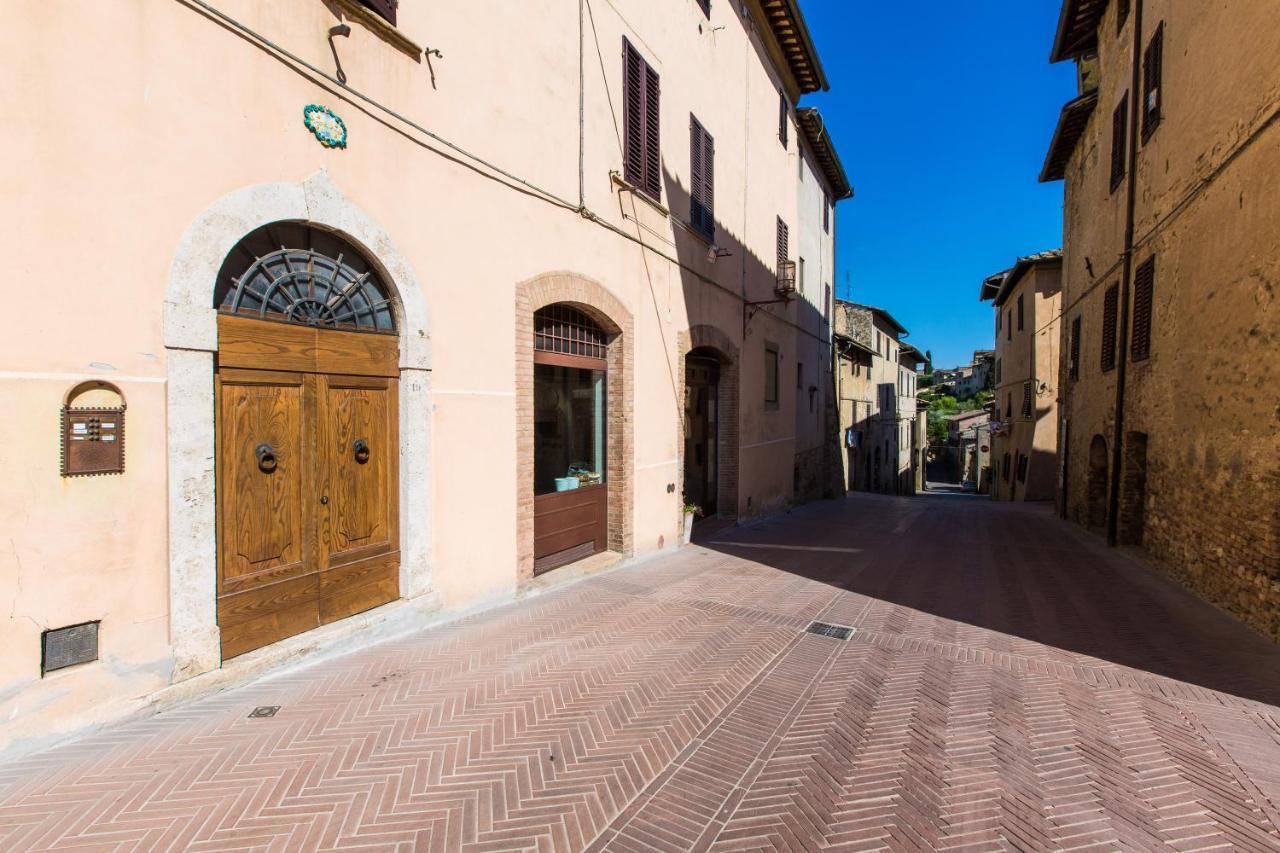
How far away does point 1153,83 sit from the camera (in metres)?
9.77

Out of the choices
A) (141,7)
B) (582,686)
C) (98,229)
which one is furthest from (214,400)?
(582,686)

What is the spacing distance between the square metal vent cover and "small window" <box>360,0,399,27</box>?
5.08 metres

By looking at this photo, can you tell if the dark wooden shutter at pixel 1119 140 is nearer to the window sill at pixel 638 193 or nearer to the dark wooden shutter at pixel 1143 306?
the dark wooden shutter at pixel 1143 306

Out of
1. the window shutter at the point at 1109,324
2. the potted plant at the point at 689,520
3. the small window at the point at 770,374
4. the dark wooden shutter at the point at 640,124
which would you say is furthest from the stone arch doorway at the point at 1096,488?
the dark wooden shutter at the point at 640,124

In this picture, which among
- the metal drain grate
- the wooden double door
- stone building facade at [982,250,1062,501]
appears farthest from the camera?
stone building facade at [982,250,1062,501]

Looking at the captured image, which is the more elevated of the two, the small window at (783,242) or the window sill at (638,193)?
Answer: the small window at (783,242)

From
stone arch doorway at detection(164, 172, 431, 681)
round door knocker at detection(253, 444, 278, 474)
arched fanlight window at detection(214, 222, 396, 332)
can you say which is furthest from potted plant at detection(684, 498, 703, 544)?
stone arch doorway at detection(164, 172, 431, 681)

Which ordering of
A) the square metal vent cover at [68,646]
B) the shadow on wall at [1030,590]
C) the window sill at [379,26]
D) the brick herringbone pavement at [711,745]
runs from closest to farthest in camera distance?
the brick herringbone pavement at [711,745]
the square metal vent cover at [68,646]
the window sill at [379,26]
the shadow on wall at [1030,590]

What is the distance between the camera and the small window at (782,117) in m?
15.7

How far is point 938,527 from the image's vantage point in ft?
44.8

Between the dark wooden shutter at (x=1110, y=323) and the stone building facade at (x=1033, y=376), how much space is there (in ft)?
25.8

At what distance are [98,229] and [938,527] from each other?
47.6 ft

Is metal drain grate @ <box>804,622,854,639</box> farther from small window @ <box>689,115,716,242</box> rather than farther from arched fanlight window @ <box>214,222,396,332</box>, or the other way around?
small window @ <box>689,115,716,242</box>

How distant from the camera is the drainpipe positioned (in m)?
10.5
